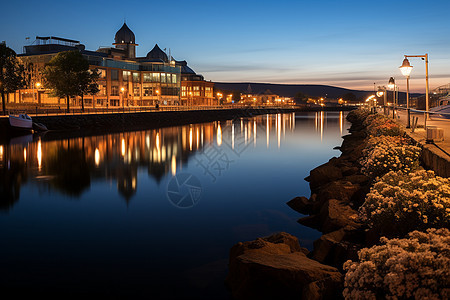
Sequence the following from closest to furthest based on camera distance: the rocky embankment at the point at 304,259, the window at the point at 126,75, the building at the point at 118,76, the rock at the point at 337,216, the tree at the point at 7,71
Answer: the rocky embankment at the point at 304,259 → the rock at the point at 337,216 → the tree at the point at 7,71 → the building at the point at 118,76 → the window at the point at 126,75

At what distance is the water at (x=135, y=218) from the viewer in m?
11.3

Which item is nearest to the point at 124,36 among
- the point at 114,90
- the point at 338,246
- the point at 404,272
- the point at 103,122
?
the point at 114,90

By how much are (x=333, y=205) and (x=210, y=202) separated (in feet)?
24.9

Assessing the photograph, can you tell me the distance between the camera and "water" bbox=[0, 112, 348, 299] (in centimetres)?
1130

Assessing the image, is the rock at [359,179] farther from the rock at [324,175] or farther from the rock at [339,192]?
the rock at [324,175]

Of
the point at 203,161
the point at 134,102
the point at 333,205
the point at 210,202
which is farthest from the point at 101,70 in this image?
the point at 333,205

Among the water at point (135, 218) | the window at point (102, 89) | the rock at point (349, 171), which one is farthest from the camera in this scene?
the window at point (102, 89)

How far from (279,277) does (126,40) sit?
151 meters

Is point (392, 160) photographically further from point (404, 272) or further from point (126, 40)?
point (126, 40)

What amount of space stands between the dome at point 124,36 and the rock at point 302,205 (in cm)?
14177

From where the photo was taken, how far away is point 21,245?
1394 cm

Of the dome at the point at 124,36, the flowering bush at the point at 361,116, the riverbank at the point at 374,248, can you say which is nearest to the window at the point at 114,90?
the dome at the point at 124,36

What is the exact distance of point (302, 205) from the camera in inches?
721

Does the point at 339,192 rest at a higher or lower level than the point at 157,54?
lower
